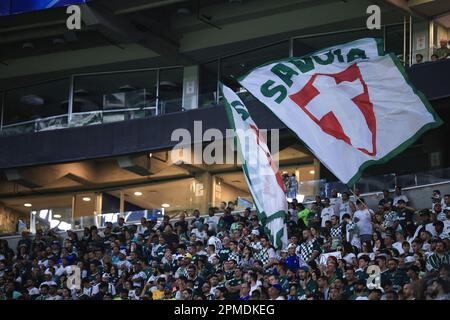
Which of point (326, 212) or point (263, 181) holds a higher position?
point (263, 181)

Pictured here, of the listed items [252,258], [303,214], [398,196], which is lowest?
[252,258]

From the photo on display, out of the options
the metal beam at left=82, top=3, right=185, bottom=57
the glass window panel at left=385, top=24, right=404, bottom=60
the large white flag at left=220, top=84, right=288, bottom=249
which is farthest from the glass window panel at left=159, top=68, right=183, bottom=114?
the large white flag at left=220, top=84, right=288, bottom=249

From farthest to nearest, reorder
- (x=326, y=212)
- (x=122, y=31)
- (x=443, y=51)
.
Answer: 1. (x=122, y=31)
2. (x=443, y=51)
3. (x=326, y=212)

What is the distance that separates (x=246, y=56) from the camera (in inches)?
1219

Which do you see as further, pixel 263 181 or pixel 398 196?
pixel 398 196

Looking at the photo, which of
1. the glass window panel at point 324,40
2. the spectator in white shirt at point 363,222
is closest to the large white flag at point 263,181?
the spectator in white shirt at point 363,222

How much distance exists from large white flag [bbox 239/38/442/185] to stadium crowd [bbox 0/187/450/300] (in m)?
1.57

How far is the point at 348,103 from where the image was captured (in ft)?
64.5

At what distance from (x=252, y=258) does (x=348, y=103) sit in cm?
348

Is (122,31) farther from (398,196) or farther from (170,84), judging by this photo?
(398,196)

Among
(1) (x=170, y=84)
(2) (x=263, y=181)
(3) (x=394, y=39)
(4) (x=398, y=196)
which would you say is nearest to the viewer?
(2) (x=263, y=181)

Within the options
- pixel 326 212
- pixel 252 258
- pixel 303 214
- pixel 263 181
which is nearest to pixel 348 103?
pixel 263 181

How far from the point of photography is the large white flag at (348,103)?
18.9 metres

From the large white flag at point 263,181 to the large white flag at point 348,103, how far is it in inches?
29.0
